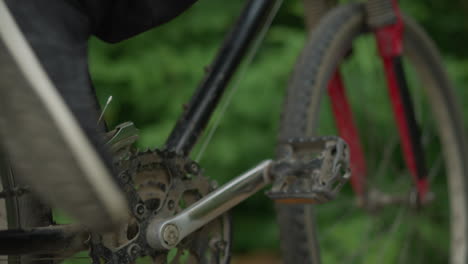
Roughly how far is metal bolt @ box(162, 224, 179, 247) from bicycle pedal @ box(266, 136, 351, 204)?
0.13 m

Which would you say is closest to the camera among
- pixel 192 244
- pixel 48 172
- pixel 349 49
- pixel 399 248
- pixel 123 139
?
pixel 48 172

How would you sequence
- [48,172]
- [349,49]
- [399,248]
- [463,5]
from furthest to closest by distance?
[463,5] < [399,248] < [349,49] < [48,172]

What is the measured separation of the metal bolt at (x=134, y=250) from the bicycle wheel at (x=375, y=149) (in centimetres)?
34

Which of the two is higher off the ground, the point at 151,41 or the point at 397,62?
the point at 151,41

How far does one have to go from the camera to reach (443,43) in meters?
2.33

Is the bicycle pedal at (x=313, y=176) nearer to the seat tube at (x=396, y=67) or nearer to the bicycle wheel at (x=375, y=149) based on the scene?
the bicycle wheel at (x=375, y=149)

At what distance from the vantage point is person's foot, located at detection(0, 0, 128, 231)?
16.5 inches

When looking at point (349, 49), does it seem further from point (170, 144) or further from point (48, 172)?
point (48, 172)

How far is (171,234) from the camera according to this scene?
0.73 metres

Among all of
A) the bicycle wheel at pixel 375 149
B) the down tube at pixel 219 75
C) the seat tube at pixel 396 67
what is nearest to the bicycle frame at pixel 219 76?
the down tube at pixel 219 75

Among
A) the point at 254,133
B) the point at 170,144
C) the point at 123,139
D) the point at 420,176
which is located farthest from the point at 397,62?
the point at 254,133

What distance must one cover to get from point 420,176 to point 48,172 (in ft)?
3.35

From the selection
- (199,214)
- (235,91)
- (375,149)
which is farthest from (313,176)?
(235,91)

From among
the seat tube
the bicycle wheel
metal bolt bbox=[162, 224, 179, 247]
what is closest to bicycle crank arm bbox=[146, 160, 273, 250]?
metal bolt bbox=[162, 224, 179, 247]
